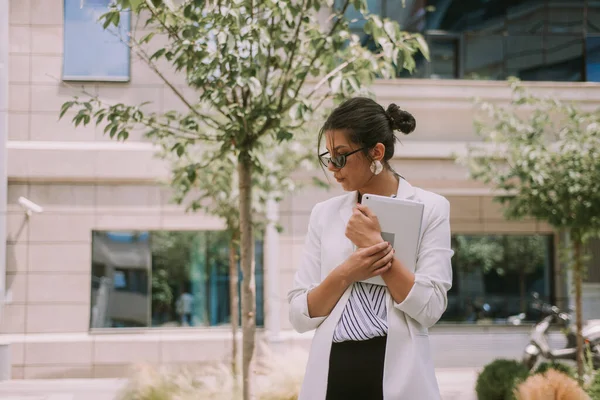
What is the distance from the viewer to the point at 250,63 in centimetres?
489

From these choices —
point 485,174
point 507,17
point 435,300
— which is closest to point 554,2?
point 507,17

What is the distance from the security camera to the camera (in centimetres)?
1113

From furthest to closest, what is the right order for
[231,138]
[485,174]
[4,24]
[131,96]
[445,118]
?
[445,118], [131,96], [485,174], [4,24], [231,138]

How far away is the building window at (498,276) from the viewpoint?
13484 millimetres

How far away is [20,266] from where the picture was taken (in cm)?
1100

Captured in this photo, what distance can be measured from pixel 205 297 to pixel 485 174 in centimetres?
538

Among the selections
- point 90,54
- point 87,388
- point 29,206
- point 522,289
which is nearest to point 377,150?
point 87,388

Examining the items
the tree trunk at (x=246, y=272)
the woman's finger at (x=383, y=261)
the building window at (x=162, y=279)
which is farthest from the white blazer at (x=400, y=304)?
the building window at (x=162, y=279)

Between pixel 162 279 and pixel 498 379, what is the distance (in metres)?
6.10

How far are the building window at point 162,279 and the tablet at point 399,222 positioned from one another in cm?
994

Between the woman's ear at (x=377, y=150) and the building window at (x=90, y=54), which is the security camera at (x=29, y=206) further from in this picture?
the woman's ear at (x=377, y=150)

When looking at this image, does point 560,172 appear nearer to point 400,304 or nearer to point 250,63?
point 250,63

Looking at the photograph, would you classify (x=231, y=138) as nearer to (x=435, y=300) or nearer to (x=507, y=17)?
(x=435, y=300)

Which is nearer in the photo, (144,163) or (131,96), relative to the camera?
(131,96)
